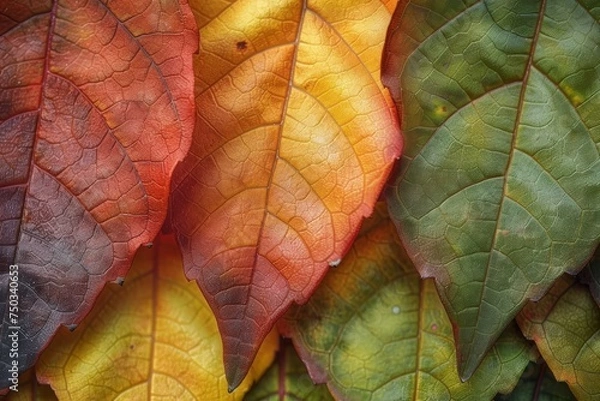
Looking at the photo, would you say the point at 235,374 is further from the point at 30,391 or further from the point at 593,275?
the point at 593,275

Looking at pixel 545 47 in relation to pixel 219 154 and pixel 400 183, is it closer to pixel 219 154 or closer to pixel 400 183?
pixel 400 183

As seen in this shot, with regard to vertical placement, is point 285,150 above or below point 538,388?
above

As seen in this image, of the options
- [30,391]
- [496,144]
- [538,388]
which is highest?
[496,144]

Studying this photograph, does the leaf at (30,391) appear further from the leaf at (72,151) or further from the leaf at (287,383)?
the leaf at (287,383)

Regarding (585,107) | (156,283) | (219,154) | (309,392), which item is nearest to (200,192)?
(219,154)

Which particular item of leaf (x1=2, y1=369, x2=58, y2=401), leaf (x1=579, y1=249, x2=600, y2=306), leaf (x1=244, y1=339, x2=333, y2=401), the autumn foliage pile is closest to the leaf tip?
the autumn foliage pile

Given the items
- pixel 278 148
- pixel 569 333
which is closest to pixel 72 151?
pixel 278 148

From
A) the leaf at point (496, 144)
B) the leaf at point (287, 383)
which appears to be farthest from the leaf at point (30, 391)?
the leaf at point (496, 144)
